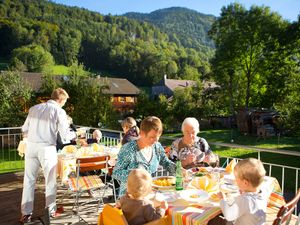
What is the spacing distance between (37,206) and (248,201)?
4.07m

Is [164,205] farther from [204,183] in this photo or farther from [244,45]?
[244,45]

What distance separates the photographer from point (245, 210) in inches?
91.7

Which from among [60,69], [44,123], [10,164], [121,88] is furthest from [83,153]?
[60,69]

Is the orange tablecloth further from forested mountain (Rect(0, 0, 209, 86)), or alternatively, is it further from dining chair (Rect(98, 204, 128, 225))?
forested mountain (Rect(0, 0, 209, 86))

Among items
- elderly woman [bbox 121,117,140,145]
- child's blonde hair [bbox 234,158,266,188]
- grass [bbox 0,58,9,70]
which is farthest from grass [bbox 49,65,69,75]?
child's blonde hair [bbox 234,158,266,188]

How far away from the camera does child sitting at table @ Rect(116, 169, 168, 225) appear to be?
243 cm

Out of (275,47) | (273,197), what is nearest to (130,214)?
(273,197)

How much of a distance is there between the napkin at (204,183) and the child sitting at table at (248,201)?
52cm

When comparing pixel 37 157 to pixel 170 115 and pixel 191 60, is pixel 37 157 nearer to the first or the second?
pixel 170 115

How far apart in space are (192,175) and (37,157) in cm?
229

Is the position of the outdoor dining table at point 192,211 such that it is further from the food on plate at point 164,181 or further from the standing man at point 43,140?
the standing man at point 43,140

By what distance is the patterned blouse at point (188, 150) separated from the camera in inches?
161

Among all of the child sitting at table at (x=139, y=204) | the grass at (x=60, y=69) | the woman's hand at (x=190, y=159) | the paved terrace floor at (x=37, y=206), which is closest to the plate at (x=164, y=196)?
the child sitting at table at (x=139, y=204)

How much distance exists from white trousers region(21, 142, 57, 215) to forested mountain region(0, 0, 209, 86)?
173 feet
